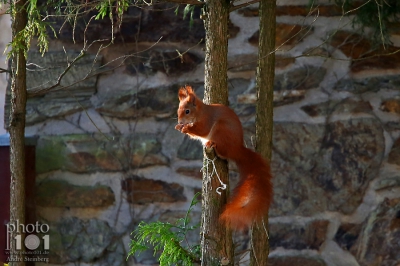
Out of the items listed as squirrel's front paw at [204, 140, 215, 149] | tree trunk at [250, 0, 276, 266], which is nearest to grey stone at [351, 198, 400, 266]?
tree trunk at [250, 0, 276, 266]

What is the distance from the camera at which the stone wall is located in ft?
6.68

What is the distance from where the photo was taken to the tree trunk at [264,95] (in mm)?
1565

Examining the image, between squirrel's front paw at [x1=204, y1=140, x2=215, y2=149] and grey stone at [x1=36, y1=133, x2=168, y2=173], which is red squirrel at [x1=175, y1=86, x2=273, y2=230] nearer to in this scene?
squirrel's front paw at [x1=204, y1=140, x2=215, y2=149]

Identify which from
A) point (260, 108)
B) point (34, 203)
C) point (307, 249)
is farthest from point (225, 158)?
point (34, 203)

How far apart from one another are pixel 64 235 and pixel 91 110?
0.51 m

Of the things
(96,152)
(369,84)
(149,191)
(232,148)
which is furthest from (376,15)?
(96,152)

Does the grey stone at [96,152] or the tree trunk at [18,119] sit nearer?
the tree trunk at [18,119]

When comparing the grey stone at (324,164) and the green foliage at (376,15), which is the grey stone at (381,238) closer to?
the grey stone at (324,164)

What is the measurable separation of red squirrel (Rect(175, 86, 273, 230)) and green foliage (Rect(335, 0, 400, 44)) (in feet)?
2.53

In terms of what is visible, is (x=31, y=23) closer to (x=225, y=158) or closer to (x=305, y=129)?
(x=225, y=158)

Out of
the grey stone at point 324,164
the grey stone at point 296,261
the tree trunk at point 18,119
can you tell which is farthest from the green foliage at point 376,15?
the tree trunk at point 18,119

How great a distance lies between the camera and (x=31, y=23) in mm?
1605

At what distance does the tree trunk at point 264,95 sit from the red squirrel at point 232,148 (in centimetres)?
17

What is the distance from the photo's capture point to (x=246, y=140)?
209cm
